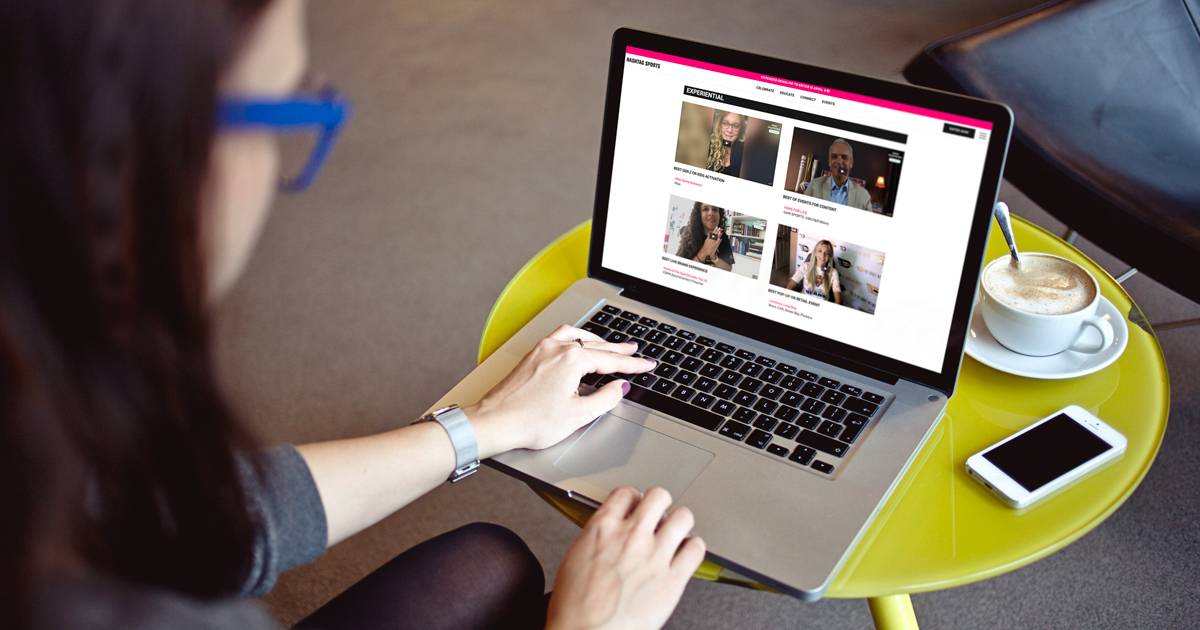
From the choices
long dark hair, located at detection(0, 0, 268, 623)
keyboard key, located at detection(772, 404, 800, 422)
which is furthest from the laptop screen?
long dark hair, located at detection(0, 0, 268, 623)

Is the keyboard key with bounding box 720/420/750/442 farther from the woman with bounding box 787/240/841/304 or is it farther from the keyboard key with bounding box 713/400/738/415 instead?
the woman with bounding box 787/240/841/304

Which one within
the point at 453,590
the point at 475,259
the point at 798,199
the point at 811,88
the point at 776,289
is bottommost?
the point at 475,259

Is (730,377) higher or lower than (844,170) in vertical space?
lower

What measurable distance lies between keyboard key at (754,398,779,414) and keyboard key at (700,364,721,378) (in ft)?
0.23

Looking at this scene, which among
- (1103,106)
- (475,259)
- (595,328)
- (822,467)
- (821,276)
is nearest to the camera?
(822,467)

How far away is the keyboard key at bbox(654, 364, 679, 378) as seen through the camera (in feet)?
3.66

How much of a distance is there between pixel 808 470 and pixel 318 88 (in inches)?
24.4

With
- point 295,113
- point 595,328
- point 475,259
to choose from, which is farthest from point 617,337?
point 475,259

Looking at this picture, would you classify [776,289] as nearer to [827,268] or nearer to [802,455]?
[827,268]

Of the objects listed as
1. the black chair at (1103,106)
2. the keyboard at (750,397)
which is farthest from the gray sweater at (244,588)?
the black chair at (1103,106)

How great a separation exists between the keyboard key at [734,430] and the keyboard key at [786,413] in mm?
41

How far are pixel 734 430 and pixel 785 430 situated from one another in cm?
6

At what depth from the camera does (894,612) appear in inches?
41.9

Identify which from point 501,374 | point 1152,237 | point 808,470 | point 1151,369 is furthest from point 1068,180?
point 501,374
